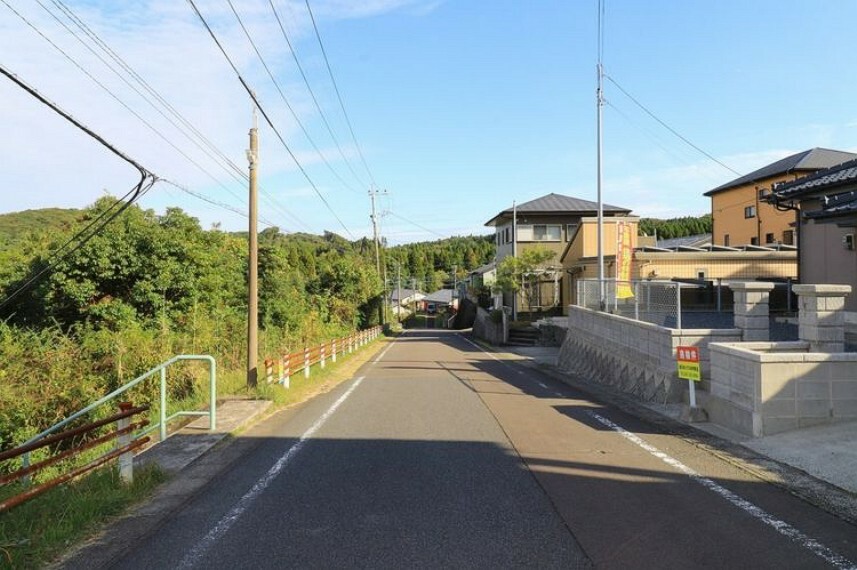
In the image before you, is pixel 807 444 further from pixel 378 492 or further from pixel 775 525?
pixel 378 492

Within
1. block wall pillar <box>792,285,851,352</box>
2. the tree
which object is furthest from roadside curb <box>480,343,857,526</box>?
the tree

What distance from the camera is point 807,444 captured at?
7.46 metres

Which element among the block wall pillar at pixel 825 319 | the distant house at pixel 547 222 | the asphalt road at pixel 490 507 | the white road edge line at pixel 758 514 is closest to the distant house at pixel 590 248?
the distant house at pixel 547 222

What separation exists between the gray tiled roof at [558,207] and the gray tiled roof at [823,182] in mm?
29148

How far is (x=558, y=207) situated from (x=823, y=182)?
109 ft

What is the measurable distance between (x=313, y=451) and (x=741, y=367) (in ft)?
19.5

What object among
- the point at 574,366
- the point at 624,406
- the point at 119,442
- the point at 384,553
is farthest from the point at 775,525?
the point at 574,366

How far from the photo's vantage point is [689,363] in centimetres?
978

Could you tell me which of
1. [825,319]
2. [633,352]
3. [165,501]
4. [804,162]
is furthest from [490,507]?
[804,162]

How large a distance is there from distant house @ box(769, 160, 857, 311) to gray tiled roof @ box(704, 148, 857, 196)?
2424 cm

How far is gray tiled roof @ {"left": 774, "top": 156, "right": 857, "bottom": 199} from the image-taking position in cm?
1381

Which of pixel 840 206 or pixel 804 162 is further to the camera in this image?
pixel 804 162

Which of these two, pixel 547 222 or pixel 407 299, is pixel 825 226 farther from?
pixel 407 299

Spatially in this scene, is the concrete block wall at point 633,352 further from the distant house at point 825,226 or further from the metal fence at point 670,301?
the distant house at point 825,226
